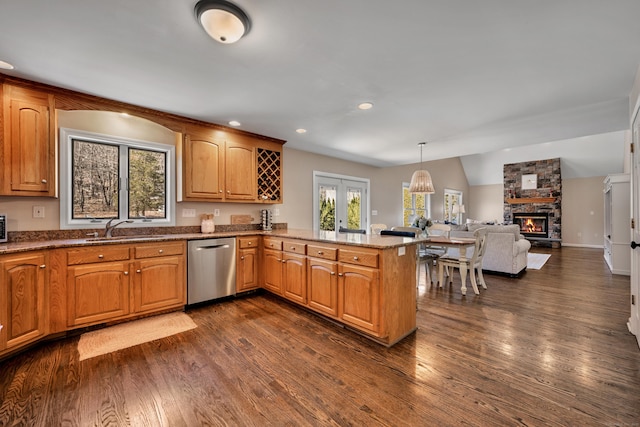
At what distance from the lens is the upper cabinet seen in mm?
3531

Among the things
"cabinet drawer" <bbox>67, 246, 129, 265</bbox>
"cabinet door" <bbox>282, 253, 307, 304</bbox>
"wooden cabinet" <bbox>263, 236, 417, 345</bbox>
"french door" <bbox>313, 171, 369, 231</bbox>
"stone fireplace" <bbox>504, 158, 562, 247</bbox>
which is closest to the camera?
"wooden cabinet" <bbox>263, 236, 417, 345</bbox>

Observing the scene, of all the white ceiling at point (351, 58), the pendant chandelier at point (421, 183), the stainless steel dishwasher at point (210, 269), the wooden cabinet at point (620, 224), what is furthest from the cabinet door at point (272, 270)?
the wooden cabinet at point (620, 224)

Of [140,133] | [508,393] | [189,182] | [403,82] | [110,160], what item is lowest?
[508,393]

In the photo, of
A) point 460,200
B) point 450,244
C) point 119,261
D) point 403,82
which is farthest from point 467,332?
point 460,200

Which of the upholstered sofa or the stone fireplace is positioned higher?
the stone fireplace

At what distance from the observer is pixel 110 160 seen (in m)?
3.18

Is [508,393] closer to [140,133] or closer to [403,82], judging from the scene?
[403,82]

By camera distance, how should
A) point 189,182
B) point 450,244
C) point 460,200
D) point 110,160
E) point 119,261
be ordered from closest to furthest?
point 119,261 < point 110,160 < point 189,182 < point 450,244 < point 460,200

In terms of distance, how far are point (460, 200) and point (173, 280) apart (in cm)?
1114

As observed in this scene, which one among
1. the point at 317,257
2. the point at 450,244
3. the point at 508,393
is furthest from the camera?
the point at 450,244

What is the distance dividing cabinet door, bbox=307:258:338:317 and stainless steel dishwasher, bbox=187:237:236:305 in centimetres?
118

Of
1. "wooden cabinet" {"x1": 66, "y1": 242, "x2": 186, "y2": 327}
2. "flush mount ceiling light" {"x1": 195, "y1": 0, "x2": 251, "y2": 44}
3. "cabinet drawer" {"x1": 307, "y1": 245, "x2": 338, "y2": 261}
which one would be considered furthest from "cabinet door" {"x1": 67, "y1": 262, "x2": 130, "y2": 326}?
"flush mount ceiling light" {"x1": 195, "y1": 0, "x2": 251, "y2": 44}

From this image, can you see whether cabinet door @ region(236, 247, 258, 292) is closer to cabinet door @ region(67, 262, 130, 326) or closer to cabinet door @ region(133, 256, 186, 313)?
cabinet door @ region(133, 256, 186, 313)

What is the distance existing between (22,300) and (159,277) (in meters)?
1.02
